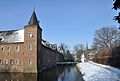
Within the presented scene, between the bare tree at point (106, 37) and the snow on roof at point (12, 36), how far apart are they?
99.1ft

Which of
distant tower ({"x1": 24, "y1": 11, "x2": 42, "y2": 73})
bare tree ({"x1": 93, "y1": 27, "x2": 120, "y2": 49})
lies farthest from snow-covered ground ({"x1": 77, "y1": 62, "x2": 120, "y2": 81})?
bare tree ({"x1": 93, "y1": 27, "x2": 120, "y2": 49})

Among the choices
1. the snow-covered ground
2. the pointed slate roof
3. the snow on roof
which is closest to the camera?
the snow-covered ground

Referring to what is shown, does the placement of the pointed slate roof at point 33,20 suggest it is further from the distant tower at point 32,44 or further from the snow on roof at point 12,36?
the snow on roof at point 12,36

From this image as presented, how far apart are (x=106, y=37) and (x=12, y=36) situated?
109ft

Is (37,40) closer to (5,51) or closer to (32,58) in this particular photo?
(32,58)

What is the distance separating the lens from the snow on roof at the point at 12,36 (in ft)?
157

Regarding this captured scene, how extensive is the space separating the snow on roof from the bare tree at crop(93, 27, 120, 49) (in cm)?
3020

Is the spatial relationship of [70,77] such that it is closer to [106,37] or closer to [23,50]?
[23,50]

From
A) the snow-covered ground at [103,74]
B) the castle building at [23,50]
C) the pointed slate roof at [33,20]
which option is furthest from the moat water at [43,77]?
the pointed slate roof at [33,20]

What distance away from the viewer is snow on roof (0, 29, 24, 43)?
47812mm

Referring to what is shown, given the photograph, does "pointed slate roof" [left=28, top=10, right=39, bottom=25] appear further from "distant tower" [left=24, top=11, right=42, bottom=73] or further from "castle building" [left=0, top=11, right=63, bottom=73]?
"distant tower" [left=24, top=11, right=42, bottom=73]

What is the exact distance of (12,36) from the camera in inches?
1937

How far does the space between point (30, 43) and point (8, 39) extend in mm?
5965

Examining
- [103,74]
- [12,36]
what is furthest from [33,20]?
[103,74]
